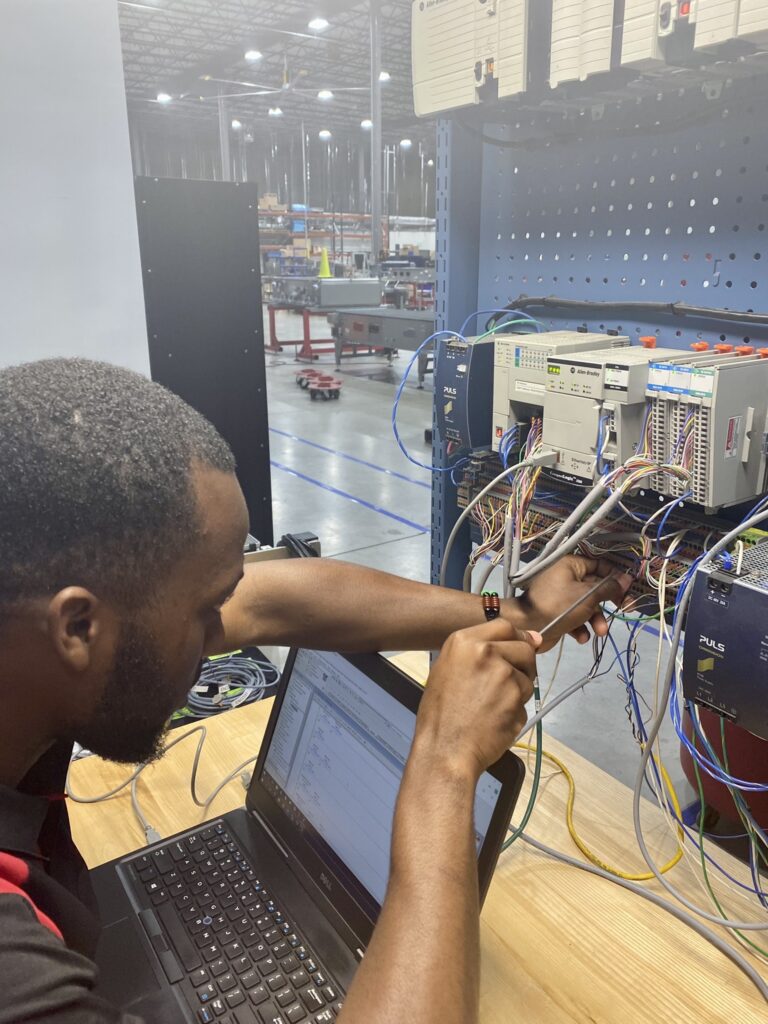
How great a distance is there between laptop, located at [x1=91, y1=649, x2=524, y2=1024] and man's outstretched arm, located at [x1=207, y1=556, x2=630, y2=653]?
0.36 ft

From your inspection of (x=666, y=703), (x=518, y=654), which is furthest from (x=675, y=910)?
(x=518, y=654)

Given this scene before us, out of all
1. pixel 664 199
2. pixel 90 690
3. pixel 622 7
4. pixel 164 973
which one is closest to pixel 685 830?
pixel 164 973

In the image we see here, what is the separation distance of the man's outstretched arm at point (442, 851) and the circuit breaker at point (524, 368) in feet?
2.16

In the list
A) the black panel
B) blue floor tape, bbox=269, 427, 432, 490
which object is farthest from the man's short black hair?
blue floor tape, bbox=269, 427, 432, 490

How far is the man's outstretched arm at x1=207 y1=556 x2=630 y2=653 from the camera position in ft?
3.10

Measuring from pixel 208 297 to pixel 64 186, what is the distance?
1.59ft

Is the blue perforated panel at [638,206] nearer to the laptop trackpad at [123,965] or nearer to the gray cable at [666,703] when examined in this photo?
the gray cable at [666,703]

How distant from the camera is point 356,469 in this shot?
4.64 meters

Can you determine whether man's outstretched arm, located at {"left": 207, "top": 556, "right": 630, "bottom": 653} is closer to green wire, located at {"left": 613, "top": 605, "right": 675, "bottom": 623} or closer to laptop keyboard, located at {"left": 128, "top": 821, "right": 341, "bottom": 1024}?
green wire, located at {"left": 613, "top": 605, "right": 675, "bottom": 623}

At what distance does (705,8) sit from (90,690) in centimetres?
99

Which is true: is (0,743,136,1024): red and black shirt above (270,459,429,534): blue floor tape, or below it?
above

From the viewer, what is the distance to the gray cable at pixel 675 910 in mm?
688

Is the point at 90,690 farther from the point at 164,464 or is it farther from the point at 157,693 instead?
the point at 164,464

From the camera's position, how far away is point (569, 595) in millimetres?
1068
